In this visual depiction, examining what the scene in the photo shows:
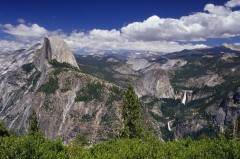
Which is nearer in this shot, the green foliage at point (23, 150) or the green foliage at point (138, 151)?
the green foliage at point (138, 151)

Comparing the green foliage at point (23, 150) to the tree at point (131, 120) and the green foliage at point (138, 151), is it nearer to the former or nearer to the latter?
the green foliage at point (138, 151)

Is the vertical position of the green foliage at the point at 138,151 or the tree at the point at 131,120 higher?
the green foliage at the point at 138,151

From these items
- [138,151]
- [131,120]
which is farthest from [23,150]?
[131,120]

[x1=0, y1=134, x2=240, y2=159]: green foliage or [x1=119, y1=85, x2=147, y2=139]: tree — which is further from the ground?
[x1=0, y1=134, x2=240, y2=159]: green foliage

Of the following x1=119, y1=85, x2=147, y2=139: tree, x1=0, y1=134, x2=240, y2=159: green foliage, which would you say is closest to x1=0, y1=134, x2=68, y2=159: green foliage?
x1=0, y1=134, x2=240, y2=159: green foliage

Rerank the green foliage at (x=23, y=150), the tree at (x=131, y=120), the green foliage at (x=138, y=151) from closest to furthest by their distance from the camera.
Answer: the green foliage at (x=138, y=151)
the green foliage at (x=23, y=150)
the tree at (x=131, y=120)

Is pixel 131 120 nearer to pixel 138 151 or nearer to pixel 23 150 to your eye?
pixel 138 151

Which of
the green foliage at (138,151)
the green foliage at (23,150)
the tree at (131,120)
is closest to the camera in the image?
the green foliage at (138,151)

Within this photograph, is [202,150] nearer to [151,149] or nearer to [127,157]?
[151,149]

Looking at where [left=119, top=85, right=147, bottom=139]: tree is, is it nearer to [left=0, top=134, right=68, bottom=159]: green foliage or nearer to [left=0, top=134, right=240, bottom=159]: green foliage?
[left=0, top=134, right=240, bottom=159]: green foliage

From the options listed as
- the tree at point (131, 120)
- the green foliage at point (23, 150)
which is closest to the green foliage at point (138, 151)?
the green foliage at point (23, 150)
